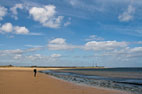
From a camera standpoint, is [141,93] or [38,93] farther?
[141,93]

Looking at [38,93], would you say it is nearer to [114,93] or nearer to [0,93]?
[0,93]

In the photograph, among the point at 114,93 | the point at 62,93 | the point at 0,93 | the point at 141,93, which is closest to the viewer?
the point at 0,93

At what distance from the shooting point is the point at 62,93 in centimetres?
1425

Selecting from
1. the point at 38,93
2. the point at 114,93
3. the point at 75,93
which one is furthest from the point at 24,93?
the point at 114,93

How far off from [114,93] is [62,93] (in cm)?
529

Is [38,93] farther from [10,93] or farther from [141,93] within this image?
[141,93]

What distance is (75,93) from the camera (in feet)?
47.3

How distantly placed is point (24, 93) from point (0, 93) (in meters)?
2.03

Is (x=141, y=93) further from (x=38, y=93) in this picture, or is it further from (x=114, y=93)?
(x=38, y=93)

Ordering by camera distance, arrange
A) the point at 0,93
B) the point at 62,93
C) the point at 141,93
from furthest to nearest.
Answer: the point at 141,93, the point at 62,93, the point at 0,93

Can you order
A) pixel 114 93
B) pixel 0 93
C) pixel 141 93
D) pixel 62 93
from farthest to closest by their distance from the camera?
pixel 141 93 < pixel 114 93 < pixel 62 93 < pixel 0 93

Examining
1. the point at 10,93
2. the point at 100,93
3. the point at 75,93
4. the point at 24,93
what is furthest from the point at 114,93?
the point at 10,93

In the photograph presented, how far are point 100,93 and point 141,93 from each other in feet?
16.6

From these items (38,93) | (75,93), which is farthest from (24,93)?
(75,93)
